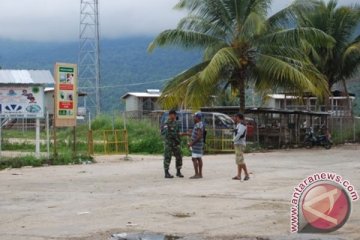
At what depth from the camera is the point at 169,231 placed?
27.2 ft

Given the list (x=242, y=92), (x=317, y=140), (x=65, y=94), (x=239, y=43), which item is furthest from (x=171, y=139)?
(x=317, y=140)

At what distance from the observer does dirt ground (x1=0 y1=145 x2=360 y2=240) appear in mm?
8430

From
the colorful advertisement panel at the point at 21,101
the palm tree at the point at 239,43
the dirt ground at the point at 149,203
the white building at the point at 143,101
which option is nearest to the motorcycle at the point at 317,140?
the palm tree at the point at 239,43

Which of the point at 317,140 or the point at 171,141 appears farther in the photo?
the point at 317,140

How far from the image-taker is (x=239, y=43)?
2802 cm

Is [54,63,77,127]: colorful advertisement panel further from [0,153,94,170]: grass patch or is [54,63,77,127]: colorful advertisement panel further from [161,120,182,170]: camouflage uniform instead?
[161,120,182,170]: camouflage uniform

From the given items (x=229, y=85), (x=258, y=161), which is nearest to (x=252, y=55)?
(x=229, y=85)

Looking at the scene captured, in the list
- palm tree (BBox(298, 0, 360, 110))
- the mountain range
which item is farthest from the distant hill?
palm tree (BBox(298, 0, 360, 110))

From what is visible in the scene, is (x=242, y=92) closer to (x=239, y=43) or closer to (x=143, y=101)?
(x=239, y=43)

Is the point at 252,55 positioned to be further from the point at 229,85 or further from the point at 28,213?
the point at 28,213

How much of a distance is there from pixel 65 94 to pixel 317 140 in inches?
591
